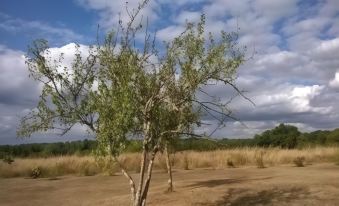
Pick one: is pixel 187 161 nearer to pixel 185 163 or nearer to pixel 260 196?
pixel 185 163

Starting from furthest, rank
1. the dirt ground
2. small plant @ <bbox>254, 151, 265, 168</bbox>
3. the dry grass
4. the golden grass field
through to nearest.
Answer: the dry grass < small plant @ <bbox>254, 151, 265, 168</bbox> < the golden grass field < the dirt ground

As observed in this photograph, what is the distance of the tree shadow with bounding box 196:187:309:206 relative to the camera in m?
16.4

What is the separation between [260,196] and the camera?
17.2 meters

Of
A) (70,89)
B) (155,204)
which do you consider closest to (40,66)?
(70,89)

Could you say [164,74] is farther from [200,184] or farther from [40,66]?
[200,184]

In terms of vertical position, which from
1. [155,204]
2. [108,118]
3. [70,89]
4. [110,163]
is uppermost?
[70,89]

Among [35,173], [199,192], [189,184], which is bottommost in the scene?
[199,192]

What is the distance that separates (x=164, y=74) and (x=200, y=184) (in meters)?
8.12

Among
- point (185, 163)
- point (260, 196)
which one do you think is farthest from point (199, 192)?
point (185, 163)

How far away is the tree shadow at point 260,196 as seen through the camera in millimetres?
16391

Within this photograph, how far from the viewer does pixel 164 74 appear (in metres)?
13.0

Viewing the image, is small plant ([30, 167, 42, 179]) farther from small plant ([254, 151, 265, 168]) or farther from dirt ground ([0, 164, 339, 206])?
small plant ([254, 151, 265, 168])

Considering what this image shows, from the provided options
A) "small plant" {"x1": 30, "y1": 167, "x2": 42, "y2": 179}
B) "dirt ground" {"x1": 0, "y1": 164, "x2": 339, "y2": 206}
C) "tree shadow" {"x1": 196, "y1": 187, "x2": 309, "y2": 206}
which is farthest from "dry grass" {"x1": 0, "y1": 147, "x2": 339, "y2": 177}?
"tree shadow" {"x1": 196, "y1": 187, "x2": 309, "y2": 206}

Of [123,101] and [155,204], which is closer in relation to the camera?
[123,101]
